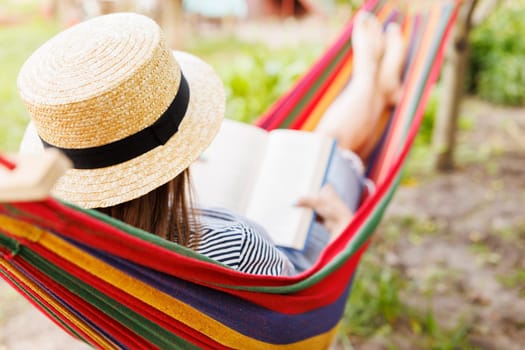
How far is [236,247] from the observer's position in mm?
1030

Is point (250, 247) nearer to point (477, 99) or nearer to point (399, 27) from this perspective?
point (399, 27)

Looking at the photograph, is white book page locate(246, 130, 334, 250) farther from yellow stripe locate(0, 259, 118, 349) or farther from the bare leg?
yellow stripe locate(0, 259, 118, 349)

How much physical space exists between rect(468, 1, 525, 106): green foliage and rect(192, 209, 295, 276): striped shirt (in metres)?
3.28

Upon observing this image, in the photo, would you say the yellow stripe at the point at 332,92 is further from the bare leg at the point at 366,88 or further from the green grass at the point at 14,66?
the green grass at the point at 14,66

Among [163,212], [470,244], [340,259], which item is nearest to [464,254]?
[470,244]

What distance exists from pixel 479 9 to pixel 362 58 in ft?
2.93

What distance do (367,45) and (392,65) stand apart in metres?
0.12

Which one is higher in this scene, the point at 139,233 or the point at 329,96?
the point at 139,233

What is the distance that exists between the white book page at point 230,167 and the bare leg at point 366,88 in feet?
1.02

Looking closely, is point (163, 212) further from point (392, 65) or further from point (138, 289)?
point (392, 65)

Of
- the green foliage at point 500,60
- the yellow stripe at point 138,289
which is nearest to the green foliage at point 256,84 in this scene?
the green foliage at point 500,60

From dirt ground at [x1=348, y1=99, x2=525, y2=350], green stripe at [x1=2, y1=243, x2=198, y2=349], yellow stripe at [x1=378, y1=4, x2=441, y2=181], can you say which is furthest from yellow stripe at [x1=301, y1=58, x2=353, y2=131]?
green stripe at [x1=2, y1=243, x2=198, y2=349]

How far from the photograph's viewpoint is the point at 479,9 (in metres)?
2.56

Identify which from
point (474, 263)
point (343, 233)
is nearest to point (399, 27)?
point (474, 263)
